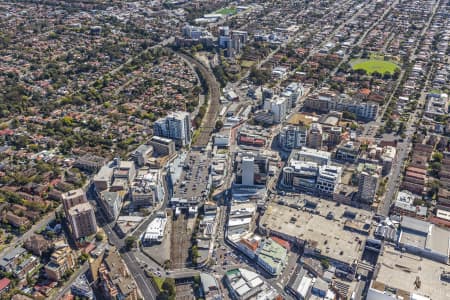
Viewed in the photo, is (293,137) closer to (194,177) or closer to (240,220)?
(194,177)

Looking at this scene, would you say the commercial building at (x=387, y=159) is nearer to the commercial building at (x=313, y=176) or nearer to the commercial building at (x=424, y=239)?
the commercial building at (x=313, y=176)

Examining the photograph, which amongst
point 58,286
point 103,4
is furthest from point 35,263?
point 103,4

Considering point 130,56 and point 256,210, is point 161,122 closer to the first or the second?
point 256,210

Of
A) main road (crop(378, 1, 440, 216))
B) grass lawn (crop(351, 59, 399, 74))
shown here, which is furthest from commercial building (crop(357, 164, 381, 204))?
grass lawn (crop(351, 59, 399, 74))

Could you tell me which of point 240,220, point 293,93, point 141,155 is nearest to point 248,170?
point 240,220

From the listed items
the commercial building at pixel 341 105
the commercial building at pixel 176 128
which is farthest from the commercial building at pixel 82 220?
the commercial building at pixel 341 105

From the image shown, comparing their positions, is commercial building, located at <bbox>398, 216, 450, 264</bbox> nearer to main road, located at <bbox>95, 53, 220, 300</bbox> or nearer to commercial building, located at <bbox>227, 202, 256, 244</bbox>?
commercial building, located at <bbox>227, 202, 256, 244</bbox>
